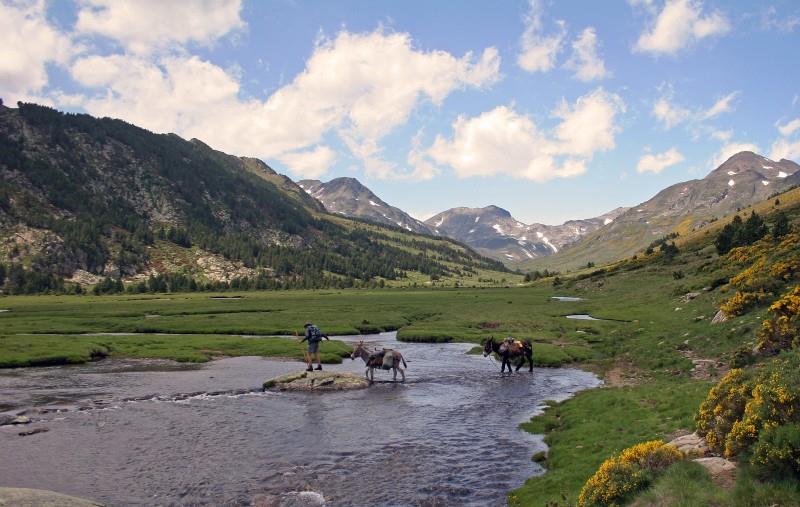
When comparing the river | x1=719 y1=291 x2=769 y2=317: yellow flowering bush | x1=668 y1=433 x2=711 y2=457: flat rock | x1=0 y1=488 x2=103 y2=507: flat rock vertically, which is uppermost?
x1=719 y1=291 x2=769 y2=317: yellow flowering bush

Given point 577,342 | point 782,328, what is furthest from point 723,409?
point 577,342

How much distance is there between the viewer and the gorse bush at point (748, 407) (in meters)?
14.0

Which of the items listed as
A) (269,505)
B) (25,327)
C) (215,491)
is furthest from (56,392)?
(25,327)

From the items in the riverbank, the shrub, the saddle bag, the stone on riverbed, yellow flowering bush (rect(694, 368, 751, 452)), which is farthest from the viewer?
the riverbank

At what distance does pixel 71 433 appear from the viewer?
28.6m

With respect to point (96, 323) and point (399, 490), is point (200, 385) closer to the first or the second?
point (399, 490)

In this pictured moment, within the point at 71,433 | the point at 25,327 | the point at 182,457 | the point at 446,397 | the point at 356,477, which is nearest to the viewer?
the point at 356,477

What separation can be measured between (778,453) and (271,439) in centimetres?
2261

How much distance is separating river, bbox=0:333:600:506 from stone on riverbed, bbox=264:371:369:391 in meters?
1.40

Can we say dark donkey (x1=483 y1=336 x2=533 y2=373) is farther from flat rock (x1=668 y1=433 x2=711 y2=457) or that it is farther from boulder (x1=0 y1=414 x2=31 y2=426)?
boulder (x1=0 y1=414 x2=31 y2=426)

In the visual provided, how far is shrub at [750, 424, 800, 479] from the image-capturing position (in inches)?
492

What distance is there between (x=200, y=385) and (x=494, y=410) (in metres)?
24.2

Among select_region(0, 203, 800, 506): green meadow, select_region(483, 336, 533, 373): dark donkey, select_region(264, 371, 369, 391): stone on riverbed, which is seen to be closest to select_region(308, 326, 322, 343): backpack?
select_region(264, 371, 369, 391): stone on riverbed

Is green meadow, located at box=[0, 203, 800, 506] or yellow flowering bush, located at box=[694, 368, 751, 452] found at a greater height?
yellow flowering bush, located at box=[694, 368, 751, 452]
